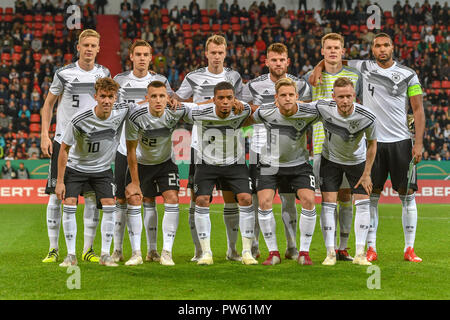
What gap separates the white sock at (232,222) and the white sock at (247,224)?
34 centimetres

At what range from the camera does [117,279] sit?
20.0 ft

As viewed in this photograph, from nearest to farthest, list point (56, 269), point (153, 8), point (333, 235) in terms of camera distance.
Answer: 1. point (56, 269)
2. point (333, 235)
3. point (153, 8)

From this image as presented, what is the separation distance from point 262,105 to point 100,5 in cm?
2022

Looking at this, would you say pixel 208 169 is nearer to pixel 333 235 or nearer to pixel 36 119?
pixel 333 235

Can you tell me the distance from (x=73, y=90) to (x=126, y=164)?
103 centimetres

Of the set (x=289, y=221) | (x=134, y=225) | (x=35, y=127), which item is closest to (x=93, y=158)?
(x=134, y=225)

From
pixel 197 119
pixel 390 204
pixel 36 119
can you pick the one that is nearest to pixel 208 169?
pixel 197 119

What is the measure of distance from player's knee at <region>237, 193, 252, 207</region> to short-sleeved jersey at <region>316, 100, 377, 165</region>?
37.4 inches

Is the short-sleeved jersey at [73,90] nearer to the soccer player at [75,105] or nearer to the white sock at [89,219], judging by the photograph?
the soccer player at [75,105]

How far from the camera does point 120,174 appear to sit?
24.6 ft

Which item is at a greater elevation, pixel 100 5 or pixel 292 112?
pixel 100 5

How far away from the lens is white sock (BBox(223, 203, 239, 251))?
24.5ft

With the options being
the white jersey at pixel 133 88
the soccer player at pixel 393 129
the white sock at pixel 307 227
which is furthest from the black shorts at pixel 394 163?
the white jersey at pixel 133 88

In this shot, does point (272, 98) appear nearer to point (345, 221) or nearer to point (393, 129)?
point (393, 129)
